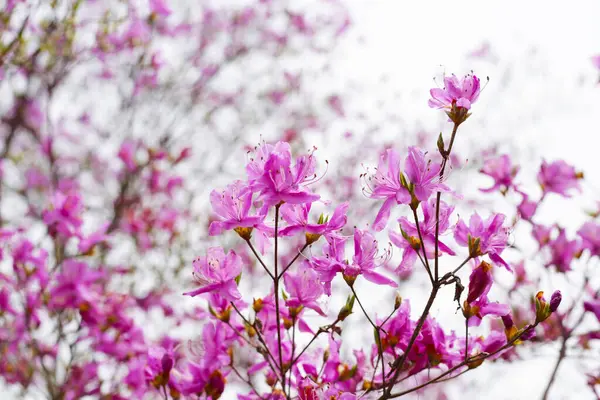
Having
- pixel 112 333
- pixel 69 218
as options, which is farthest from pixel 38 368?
pixel 69 218

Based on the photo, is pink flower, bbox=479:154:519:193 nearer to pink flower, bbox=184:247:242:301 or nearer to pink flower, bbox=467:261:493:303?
pink flower, bbox=467:261:493:303

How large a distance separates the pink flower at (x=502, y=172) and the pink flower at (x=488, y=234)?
139 centimetres

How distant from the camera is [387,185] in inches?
77.5

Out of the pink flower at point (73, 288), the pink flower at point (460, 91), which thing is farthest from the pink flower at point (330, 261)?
the pink flower at point (73, 288)

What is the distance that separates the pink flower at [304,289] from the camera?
7.07ft

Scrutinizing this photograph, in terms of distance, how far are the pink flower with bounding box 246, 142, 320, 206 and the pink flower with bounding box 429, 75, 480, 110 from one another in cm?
54

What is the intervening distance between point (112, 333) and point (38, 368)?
0.77 metres

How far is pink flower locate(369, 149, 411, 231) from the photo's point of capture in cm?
193

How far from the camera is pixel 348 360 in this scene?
2.58 metres

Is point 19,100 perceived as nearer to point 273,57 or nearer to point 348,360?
point 273,57

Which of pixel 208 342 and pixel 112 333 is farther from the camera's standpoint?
pixel 112 333

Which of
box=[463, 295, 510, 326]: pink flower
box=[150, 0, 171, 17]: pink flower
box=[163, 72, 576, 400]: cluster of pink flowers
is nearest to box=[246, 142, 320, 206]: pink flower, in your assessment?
box=[163, 72, 576, 400]: cluster of pink flowers

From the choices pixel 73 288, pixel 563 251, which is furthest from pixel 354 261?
pixel 73 288

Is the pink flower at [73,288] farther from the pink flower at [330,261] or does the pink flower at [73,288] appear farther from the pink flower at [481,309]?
the pink flower at [481,309]
